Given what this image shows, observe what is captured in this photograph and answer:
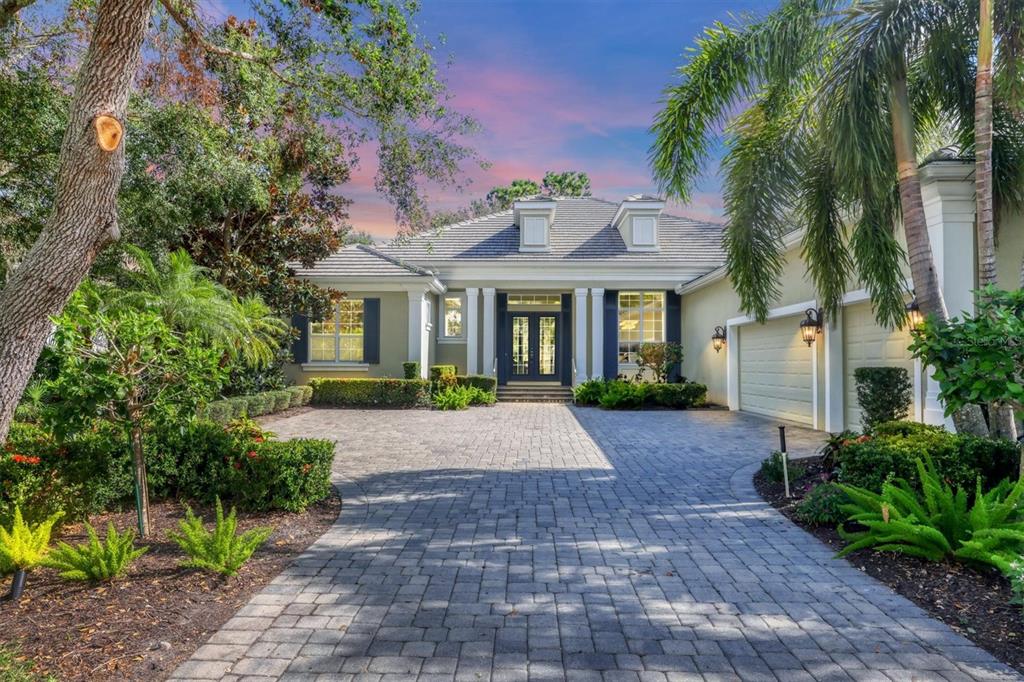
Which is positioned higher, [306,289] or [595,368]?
[306,289]

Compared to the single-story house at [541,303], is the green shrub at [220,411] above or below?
below

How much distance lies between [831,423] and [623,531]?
730 cm

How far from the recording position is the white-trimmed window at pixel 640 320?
19.0 m

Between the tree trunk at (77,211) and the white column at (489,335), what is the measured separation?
14.7 meters

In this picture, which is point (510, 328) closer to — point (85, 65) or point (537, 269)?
point (537, 269)

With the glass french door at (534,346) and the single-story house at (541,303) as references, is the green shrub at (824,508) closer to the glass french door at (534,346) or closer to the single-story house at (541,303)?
the single-story house at (541,303)

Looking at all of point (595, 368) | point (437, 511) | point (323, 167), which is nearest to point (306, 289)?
point (323, 167)

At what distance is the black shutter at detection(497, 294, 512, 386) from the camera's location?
62.4 feet

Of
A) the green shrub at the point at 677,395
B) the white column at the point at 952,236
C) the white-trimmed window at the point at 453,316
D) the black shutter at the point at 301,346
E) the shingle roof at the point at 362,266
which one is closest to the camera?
the white column at the point at 952,236

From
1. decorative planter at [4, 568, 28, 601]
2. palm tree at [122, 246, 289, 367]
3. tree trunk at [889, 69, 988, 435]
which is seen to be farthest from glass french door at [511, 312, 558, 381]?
decorative planter at [4, 568, 28, 601]

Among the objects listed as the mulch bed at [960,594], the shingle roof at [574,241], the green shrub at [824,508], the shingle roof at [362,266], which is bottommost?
the mulch bed at [960,594]

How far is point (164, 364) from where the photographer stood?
463cm

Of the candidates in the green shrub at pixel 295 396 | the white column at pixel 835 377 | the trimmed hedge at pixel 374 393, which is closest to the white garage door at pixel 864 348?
the white column at pixel 835 377

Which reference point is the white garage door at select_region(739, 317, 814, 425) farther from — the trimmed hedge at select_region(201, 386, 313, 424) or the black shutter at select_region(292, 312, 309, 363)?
the black shutter at select_region(292, 312, 309, 363)
